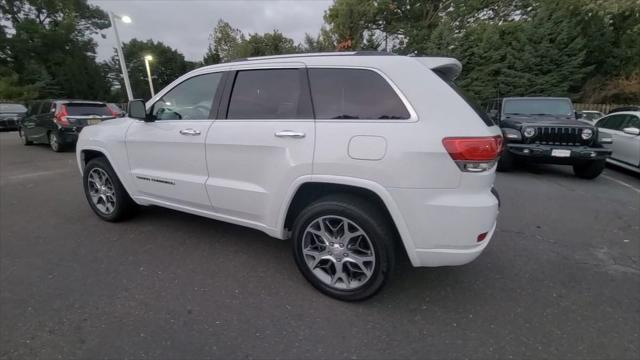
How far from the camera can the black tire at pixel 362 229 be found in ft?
7.17

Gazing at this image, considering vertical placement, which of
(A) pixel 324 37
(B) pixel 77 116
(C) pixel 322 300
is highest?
(A) pixel 324 37

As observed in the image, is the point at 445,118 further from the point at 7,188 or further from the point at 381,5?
the point at 381,5

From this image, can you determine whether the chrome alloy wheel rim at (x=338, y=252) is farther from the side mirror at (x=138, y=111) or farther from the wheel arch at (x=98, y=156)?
the wheel arch at (x=98, y=156)

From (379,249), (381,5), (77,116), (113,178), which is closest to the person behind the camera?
(379,249)

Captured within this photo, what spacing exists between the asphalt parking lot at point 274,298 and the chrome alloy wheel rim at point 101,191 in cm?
24

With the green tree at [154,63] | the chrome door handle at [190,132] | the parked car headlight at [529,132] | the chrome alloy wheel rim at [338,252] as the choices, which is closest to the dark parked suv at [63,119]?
the chrome door handle at [190,132]

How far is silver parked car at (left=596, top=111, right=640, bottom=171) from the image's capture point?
6340 millimetres

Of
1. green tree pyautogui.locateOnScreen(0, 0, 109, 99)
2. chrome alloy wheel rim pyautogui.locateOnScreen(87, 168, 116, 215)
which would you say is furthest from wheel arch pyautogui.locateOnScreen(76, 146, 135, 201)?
green tree pyautogui.locateOnScreen(0, 0, 109, 99)

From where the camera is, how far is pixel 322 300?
2.43 metres

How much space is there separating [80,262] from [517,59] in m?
23.3

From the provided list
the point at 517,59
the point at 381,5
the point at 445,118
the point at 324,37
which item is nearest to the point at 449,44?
the point at 517,59

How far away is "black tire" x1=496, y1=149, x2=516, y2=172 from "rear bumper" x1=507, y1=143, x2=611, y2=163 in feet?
0.41

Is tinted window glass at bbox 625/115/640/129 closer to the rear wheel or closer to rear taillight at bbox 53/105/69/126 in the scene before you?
rear taillight at bbox 53/105/69/126

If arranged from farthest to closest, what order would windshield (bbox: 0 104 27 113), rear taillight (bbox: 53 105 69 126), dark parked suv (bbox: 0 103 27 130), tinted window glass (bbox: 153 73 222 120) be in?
windshield (bbox: 0 104 27 113) → dark parked suv (bbox: 0 103 27 130) → rear taillight (bbox: 53 105 69 126) → tinted window glass (bbox: 153 73 222 120)
